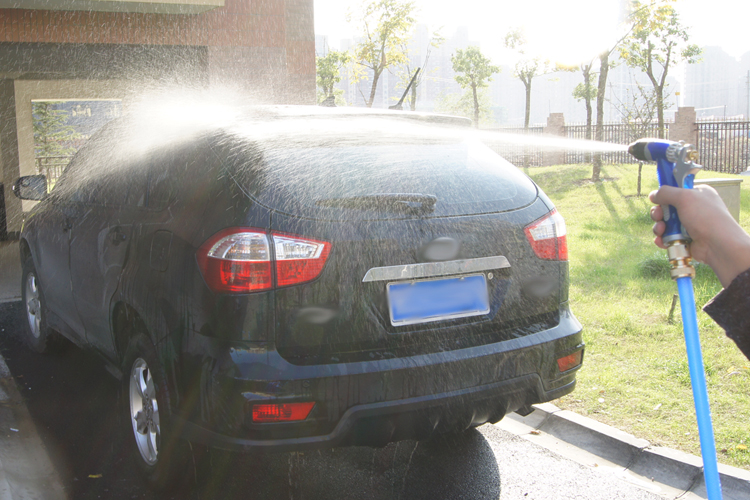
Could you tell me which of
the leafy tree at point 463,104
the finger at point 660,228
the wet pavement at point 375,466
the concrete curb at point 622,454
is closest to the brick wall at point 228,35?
the wet pavement at point 375,466

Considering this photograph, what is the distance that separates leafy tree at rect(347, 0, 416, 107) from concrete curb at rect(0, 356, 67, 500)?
16.5 metres

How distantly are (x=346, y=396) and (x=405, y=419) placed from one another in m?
0.25

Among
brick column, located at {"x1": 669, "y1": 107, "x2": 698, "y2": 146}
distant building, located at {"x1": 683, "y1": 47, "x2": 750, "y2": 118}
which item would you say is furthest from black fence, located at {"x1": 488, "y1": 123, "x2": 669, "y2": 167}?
distant building, located at {"x1": 683, "y1": 47, "x2": 750, "y2": 118}

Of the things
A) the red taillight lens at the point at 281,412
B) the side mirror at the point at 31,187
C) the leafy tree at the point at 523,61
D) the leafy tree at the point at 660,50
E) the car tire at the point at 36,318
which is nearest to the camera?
the red taillight lens at the point at 281,412

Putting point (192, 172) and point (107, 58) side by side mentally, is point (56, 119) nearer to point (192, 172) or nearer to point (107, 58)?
point (107, 58)

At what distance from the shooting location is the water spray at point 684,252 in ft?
4.41

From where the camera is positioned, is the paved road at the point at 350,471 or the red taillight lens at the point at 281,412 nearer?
the red taillight lens at the point at 281,412

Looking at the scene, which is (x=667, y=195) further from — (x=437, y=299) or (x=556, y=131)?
(x=556, y=131)

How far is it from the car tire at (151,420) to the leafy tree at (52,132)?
30.8m

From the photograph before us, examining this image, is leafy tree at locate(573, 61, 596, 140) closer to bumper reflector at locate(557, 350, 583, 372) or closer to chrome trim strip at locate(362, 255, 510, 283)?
bumper reflector at locate(557, 350, 583, 372)

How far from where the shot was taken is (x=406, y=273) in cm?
245

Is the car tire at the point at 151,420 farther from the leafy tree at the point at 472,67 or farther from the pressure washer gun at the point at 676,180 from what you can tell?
the leafy tree at the point at 472,67

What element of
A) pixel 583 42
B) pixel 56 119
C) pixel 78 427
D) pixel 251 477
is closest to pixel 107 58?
pixel 78 427

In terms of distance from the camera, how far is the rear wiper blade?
8.05ft
